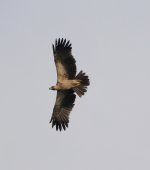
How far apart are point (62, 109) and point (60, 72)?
1.67m

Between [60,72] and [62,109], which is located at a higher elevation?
[60,72]

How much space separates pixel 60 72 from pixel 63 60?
0.53 m

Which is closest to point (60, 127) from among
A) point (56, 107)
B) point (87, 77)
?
point (56, 107)

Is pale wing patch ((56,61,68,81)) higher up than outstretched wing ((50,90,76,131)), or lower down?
higher up

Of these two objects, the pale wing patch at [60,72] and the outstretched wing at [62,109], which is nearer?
the pale wing patch at [60,72]

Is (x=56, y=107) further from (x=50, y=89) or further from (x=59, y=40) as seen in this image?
(x=59, y=40)

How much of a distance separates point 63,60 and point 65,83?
0.91 m

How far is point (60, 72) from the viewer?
2752 centimetres

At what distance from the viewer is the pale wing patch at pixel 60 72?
89.9ft

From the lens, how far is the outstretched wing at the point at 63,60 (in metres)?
27.1

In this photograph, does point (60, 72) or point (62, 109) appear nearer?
point (60, 72)

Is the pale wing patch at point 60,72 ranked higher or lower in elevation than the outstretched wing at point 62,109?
higher

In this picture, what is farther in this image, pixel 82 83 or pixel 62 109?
pixel 62 109

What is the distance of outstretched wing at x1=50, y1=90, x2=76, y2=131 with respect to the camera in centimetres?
2794
